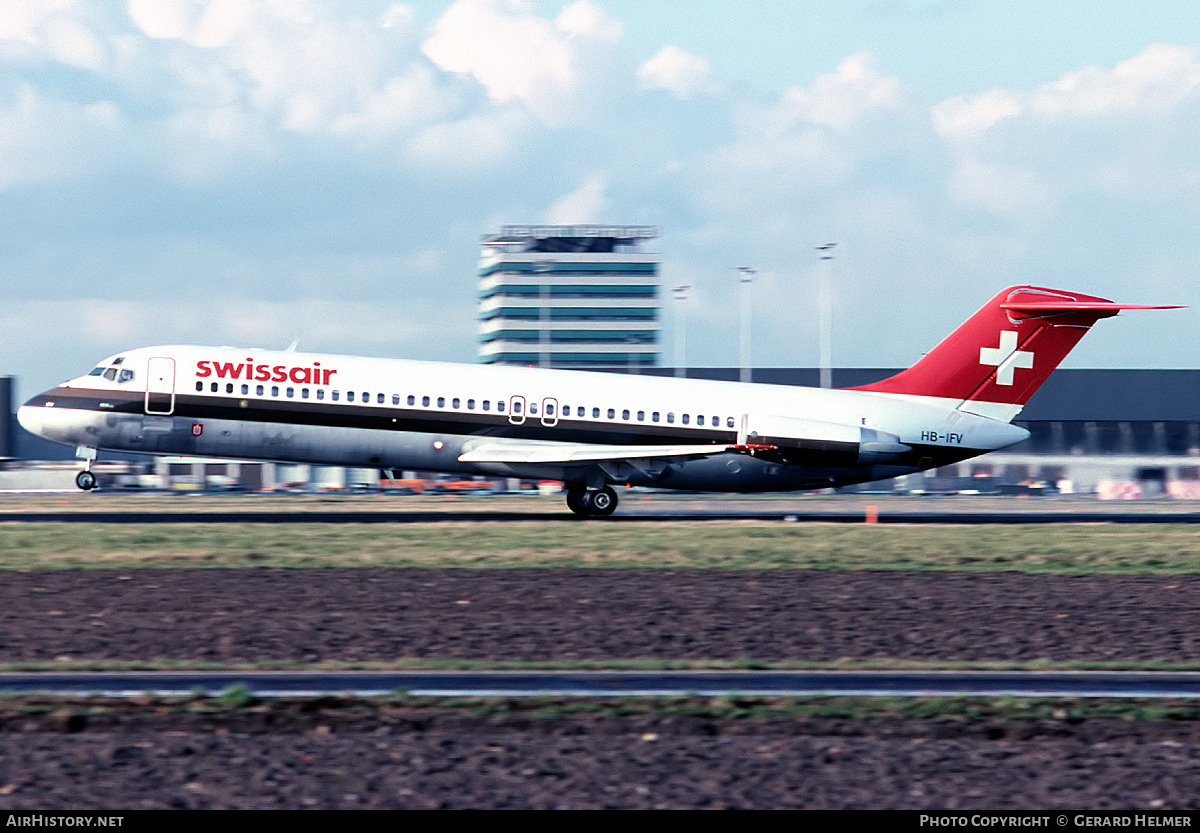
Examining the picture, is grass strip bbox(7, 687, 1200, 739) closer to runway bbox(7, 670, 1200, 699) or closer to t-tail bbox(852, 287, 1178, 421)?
runway bbox(7, 670, 1200, 699)

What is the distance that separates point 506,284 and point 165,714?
495 ft

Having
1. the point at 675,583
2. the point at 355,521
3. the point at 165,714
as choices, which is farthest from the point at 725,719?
the point at 355,521

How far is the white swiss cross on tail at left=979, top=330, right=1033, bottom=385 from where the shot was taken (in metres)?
37.7

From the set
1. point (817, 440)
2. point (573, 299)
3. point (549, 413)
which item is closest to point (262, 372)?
point (549, 413)

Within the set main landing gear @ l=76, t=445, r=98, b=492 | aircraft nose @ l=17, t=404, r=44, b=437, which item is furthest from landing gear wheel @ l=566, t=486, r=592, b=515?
aircraft nose @ l=17, t=404, r=44, b=437

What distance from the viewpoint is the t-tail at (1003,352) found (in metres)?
37.6

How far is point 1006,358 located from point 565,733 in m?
28.4

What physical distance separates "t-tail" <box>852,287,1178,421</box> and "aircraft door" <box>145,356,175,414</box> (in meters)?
19.6

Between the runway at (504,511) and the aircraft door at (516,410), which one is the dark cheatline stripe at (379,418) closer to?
the aircraft door at (516,410)

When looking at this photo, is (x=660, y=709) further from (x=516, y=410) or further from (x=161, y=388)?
(x=161, y=388)

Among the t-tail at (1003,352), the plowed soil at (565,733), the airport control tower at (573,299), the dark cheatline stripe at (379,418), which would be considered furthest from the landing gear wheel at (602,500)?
the airport control tower at (573,299)

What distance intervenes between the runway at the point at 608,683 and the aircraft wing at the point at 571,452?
67.5 feet

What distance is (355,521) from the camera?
35250 mm

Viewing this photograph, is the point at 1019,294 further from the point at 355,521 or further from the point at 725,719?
the point at 725,719
